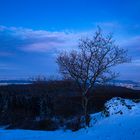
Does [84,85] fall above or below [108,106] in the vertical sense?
above

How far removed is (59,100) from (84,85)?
1741 centimetres

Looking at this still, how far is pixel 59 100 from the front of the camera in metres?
42.6

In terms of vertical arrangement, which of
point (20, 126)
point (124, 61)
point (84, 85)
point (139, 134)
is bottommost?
point (20, 126)

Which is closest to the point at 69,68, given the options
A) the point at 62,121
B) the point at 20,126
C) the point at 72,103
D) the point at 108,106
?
the point at 108,106

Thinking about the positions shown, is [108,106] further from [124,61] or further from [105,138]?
[105,138]

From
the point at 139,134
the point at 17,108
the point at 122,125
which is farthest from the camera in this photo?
the point at 17,108

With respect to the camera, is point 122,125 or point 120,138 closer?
point 120,138

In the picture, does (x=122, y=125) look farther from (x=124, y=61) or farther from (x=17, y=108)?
(x=17, y=108)

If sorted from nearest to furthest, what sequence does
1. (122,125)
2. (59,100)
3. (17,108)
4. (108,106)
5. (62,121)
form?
1. (122,125)
2. (108,106)
3. (62,121)
4. (17,108)
5. (59,100)

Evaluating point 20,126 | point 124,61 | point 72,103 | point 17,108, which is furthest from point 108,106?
point 17,108

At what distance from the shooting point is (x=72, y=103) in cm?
4034

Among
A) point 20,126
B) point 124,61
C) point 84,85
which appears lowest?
point 20,126

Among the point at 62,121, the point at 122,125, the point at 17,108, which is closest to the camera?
the point at 122,125

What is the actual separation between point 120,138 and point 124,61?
1144 centimetres
